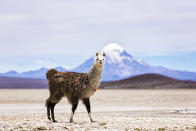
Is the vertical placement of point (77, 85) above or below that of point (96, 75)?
below

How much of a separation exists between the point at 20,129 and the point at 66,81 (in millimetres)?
2714

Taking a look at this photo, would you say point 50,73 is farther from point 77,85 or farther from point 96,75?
point 96,75

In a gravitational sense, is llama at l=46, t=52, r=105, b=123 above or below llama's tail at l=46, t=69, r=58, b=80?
below

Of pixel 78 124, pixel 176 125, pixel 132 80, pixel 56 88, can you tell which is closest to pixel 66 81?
pixel 56 88

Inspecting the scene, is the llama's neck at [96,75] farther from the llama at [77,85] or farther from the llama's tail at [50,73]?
the llama's tail at [50,73]

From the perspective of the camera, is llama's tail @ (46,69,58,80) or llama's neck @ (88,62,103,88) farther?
llama's tail @ (46,69,58,80)

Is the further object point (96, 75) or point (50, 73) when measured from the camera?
point (50, 73)

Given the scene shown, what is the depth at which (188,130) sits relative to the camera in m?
12.7

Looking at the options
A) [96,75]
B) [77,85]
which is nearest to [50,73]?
[77,85]

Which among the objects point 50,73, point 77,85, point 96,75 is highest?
point 50,73

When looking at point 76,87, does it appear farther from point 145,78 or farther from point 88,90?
point 145,78

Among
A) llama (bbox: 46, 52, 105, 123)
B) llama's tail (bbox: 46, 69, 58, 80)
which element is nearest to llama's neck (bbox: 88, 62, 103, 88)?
llama (bbox: 46, 52, 105, 123)

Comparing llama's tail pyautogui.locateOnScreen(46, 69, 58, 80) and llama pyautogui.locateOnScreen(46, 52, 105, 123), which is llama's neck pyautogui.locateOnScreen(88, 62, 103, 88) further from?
llama's tail pyautogui.locateOnScreen(46, 69, 58, 80)

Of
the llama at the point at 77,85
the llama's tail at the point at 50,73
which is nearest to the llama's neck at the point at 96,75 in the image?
the llama at the point at 77,85
